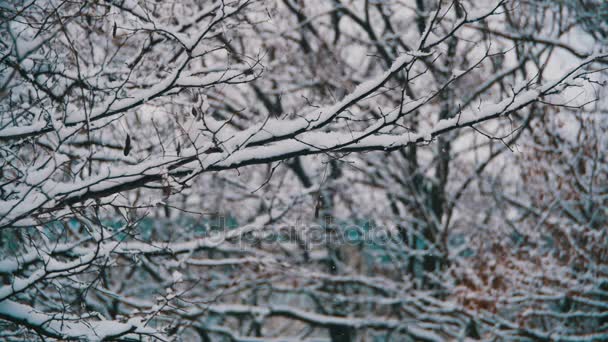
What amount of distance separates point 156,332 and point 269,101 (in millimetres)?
7886

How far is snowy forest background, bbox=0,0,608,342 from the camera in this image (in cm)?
263

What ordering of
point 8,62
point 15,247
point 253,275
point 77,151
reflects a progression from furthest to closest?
point 253,275, point 77,151, point 15,247, point 8,62

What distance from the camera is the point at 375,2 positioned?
30.5 ft

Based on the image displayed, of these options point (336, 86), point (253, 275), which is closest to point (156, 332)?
point (253, 275)

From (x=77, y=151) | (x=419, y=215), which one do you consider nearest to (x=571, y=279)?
(x=419, y=215)

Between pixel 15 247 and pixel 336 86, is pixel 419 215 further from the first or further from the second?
pixel 15 247

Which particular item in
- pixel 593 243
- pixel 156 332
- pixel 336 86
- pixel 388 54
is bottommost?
pixel 156 332

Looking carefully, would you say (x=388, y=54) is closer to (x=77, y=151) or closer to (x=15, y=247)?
(x=77, y=151)

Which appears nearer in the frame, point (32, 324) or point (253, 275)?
point (32, 324)

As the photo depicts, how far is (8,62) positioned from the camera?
9.32ft

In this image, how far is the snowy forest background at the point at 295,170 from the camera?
263cm

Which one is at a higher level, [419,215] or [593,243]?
[419,215]

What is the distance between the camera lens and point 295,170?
10.5m

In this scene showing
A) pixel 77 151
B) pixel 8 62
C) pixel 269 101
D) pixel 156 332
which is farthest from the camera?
pixel 269 101
